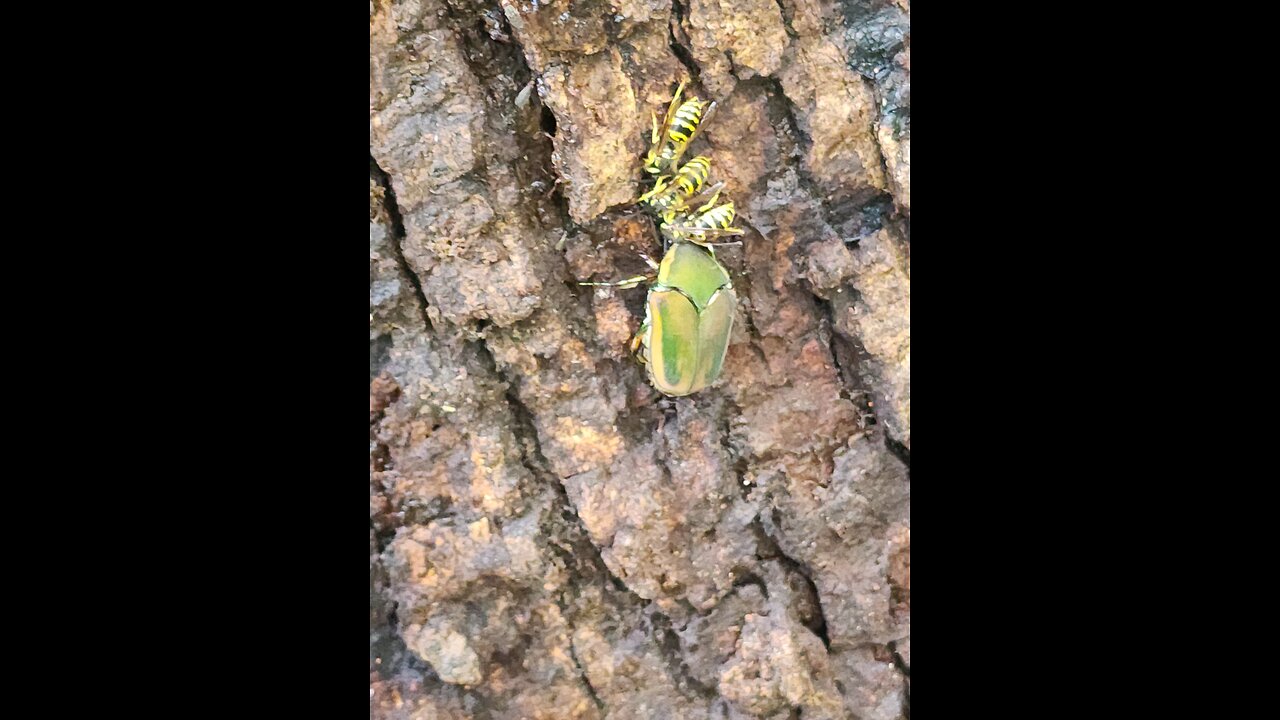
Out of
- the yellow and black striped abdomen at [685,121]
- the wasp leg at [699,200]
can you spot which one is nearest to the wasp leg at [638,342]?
the wasp leg at [699,200]

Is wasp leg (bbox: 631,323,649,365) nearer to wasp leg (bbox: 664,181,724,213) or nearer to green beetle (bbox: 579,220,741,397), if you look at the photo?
green beetle (bbox: 579,220,741,397)

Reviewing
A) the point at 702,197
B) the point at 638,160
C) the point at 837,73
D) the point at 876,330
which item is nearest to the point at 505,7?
the point at 638,160

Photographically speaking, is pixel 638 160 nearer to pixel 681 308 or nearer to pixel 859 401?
pixel 681 308

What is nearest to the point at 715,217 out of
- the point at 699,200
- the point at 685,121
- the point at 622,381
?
the point at 699,200

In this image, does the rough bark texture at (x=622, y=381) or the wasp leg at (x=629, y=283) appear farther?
the wasp leg at (x=629, y=283)

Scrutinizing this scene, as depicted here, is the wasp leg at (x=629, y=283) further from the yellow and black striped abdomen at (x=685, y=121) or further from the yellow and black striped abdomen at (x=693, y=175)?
the yellow and black striped abdomen at (x=685, y=121)
